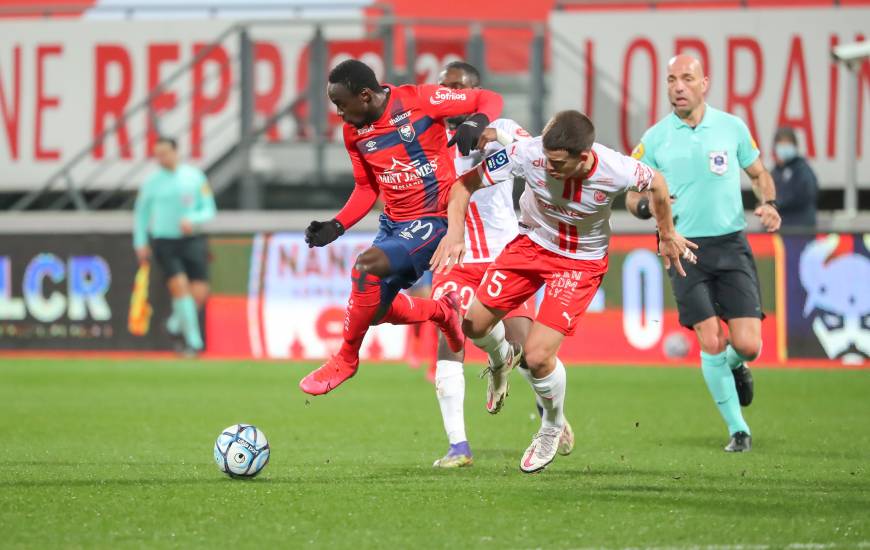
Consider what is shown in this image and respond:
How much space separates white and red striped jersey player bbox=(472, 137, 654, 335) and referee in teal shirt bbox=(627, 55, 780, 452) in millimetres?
1365

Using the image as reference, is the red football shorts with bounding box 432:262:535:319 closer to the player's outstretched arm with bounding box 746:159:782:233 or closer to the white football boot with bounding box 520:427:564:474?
the white football boot with bounding box 520:427:564:474

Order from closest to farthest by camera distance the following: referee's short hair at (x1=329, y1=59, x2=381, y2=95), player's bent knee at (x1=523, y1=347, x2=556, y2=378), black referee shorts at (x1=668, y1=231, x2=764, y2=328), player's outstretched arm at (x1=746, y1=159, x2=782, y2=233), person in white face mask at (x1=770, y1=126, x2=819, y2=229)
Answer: player's bent knee at (x1=523, y1=347, x2=556, y2=378)
referee's short hair at (x1=329, y1=59, x2=381, y2=95)
player's outstretched arm at (x1=746, y1=159, x2=782, y2=233)
black referee shorts at (x1=668, y1=231, x2=764, y2=328)
person in white face mask at (x1=770, y1=126, x2=819, y2=229)

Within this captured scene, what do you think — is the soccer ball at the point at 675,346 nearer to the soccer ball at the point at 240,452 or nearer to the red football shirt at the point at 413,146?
the red football shirt at the point at 413,146

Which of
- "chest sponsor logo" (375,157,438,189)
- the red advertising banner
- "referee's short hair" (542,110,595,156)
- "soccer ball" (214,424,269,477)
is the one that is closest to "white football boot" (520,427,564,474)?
"soccer ball" (214,424,269,477)

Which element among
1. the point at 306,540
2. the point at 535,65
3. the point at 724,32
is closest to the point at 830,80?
the point at 724,32

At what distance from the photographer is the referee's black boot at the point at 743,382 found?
30.2ft

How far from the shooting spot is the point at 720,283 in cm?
890

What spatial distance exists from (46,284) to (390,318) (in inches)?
396

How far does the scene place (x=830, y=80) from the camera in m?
17.8

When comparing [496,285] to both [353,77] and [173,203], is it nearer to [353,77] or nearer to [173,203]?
[353,77]

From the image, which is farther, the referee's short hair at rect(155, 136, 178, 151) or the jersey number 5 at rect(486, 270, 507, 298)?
the referee's short hair at rect(155, 136, 178, 151)

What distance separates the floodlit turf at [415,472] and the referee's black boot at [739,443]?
0.50 feet

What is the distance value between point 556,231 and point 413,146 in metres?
0.96

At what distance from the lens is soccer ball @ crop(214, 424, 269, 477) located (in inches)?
279
